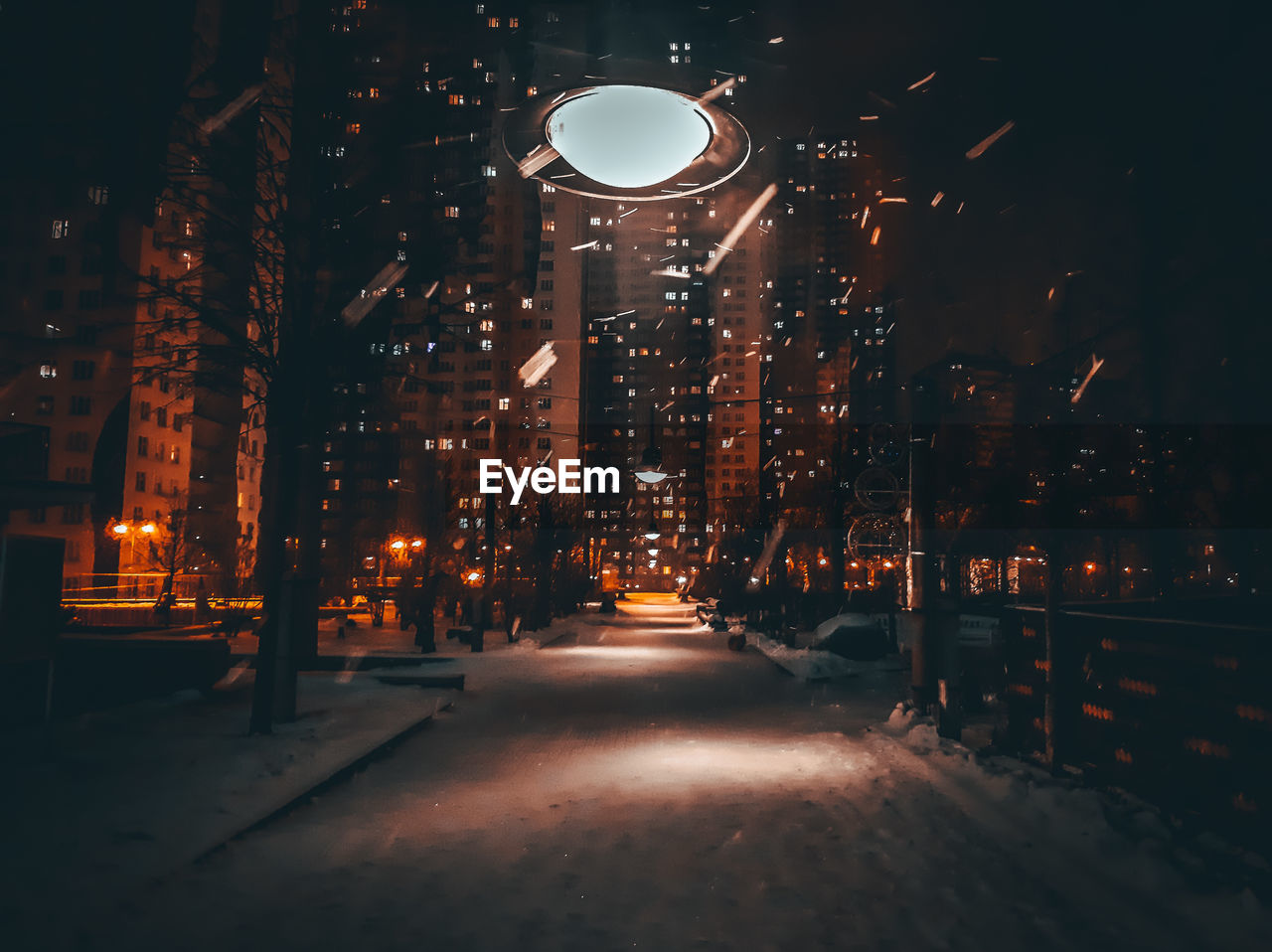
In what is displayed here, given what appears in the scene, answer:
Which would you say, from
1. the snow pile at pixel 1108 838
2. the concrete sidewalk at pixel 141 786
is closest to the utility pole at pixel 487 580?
the concrete sidewalk at pixel 141 786

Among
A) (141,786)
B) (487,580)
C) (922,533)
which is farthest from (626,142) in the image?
(487,580)

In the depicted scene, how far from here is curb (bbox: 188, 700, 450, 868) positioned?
281 inches

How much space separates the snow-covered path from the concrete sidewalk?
30cm

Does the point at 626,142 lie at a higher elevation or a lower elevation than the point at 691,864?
higher

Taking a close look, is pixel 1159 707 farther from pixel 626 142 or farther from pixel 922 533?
pixel 922 533

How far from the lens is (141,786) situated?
29.6ft

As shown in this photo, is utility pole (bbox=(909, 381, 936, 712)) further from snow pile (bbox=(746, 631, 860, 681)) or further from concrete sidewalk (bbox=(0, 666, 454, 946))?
snow pile (bbox=(746, 631, 860, 681))

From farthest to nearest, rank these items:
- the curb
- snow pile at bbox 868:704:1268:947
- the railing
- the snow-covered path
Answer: the curb, the railing, snow pile at bbox 868:704:1268:947, the snow-covered path

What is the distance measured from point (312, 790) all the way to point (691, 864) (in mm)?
4178

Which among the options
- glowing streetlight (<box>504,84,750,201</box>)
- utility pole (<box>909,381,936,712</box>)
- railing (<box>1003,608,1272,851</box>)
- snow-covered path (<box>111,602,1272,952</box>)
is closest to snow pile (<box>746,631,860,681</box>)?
utility pole (<box>909,381,936,712</box>)

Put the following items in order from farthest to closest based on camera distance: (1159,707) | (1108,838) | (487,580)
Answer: (487,580), (1159,707), (1108,838)

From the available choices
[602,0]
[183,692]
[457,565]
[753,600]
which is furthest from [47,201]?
[457,565]

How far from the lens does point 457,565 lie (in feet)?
187

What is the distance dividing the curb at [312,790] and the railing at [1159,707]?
7.02 m
